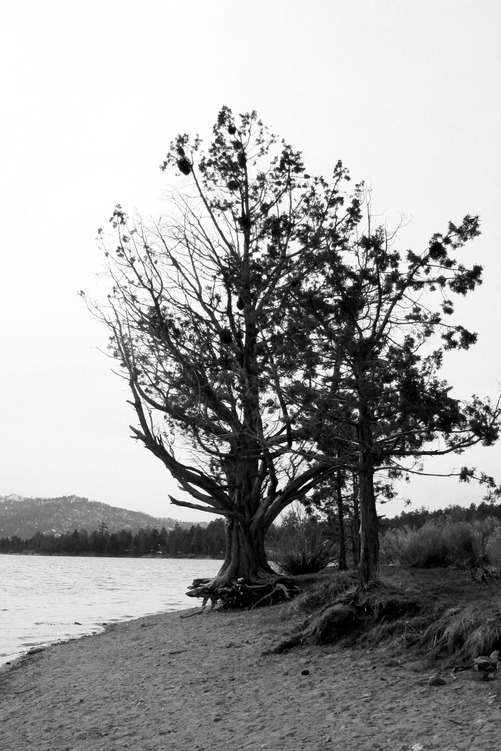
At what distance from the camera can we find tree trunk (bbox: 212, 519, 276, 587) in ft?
56.7

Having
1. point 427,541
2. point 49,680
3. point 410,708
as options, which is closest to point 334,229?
point 427,541

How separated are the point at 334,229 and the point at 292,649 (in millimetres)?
11076

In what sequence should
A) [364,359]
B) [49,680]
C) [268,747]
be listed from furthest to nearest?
1. [364,359]
2. [49,680]
3. [268,747]

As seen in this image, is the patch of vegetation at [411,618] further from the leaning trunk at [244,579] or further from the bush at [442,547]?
the bush at [442,547]

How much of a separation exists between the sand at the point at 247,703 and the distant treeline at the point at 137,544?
82481mm

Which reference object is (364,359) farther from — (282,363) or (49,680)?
(49,680)

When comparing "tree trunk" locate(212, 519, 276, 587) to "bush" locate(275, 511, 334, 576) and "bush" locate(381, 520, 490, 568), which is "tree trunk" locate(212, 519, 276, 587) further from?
"bush" locate(381, 520, 490, 568)

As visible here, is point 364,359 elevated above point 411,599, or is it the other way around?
point 364,359

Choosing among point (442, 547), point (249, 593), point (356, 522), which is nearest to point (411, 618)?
point (249, 593)

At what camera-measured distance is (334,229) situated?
17656 millimetres

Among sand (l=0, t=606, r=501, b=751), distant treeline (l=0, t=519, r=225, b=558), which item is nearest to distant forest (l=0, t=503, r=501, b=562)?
distant treeline (l=0, t=519, r=225, b=558)

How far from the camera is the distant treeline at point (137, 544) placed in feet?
334

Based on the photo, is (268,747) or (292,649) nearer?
(268,747)

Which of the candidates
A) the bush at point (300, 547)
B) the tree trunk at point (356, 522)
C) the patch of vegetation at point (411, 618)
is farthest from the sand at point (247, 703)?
the tree trunk at point (356, 522)
